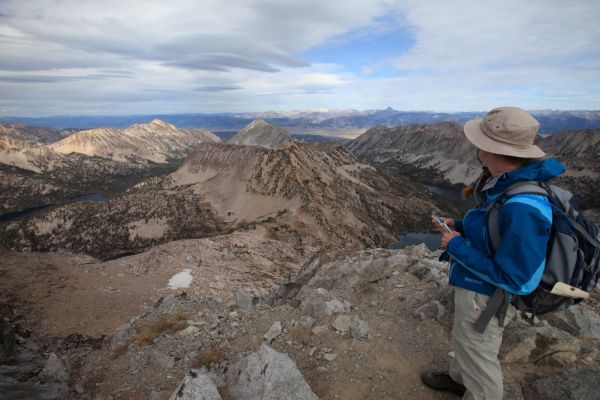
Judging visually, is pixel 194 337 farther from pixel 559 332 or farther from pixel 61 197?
pixel 61 197

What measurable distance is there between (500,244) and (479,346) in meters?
1.47

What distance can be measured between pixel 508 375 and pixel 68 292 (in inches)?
1194

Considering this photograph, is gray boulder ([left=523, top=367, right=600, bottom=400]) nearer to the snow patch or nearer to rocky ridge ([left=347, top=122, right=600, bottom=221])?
the snow patch

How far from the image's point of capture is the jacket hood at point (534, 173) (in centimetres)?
373

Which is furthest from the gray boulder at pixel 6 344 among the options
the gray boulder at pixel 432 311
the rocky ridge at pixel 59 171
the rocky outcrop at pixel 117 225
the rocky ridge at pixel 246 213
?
the rocky ridge at pixel 59 171

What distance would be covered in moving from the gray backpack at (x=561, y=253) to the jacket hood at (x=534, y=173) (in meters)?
0.07

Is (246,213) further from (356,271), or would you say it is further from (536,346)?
(536,346)

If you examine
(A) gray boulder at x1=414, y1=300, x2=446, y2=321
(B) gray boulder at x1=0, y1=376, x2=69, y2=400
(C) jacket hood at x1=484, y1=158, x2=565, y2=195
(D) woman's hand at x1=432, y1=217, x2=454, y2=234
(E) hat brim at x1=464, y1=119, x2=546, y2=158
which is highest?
A: (E) hat brim at x1=464, y1=119, x2=546, y2=158

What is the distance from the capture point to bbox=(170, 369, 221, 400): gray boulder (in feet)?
18.0

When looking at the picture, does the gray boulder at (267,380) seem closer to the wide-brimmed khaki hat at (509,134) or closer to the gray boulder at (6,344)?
the wide-brimmed khaki hat at (509,134)

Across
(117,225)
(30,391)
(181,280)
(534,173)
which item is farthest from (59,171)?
(534,173)

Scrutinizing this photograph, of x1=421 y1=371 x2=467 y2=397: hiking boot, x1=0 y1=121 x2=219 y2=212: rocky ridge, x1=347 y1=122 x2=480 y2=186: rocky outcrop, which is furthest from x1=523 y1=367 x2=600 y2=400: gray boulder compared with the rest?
x1=0 y1=121 x2=219 y2=212: rocky ridge

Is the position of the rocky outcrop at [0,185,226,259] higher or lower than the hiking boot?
lower

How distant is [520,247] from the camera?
3467mm
